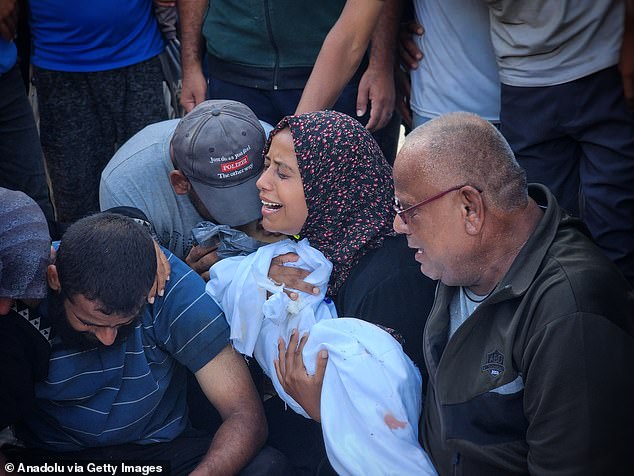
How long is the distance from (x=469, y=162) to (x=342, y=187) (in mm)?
775

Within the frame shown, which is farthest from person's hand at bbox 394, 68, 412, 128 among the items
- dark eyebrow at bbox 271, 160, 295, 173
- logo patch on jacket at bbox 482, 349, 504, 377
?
logo patch on jacket at bbox 482, 349, 504, 377

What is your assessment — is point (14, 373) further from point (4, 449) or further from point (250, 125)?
point (250, 125)

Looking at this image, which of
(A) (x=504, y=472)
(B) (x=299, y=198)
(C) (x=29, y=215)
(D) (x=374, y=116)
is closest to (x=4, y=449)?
(C) (x=29, y=215)

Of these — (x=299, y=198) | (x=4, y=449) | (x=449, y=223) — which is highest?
(x=449, y=223)

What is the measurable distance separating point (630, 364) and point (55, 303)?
181cm

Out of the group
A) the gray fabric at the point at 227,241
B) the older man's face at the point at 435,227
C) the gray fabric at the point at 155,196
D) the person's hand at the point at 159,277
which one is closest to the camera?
the older man's face at the point at 435,227

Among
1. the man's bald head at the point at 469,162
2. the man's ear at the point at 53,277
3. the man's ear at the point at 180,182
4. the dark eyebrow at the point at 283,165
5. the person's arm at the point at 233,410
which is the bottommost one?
the person's arm at the point at 233,410

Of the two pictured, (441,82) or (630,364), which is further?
(441,82)

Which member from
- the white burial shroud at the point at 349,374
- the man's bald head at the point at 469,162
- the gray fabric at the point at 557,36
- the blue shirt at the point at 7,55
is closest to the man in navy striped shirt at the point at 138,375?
the white burial shroud at the point at 349,374

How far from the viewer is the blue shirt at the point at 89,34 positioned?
13.5 feet

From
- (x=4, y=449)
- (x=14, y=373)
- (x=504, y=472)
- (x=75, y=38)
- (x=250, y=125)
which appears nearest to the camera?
(x=504, y=472)

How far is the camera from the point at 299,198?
306 cm

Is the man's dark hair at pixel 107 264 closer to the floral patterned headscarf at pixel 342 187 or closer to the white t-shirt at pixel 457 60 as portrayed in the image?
the floral patterned headscarf at pixel 342 187

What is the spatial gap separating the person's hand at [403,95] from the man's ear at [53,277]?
1945 millimetres
